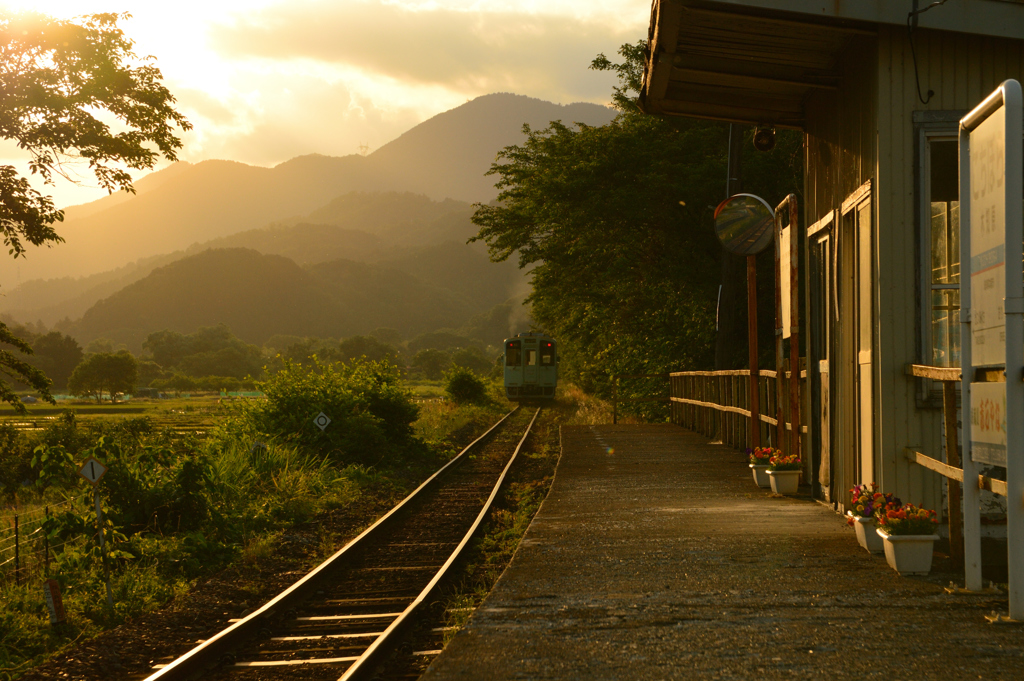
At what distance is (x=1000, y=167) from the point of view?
375 centimetres

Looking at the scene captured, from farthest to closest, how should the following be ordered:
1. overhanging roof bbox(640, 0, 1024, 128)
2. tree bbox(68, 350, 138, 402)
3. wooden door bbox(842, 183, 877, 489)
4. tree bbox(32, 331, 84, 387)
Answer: tree bbox(32, 331, 84, 387) → tree bbox(68, 350, 138, 402) → wooden door bbox(842, 183, 877, 489) → overhanging roof bbox(640, 0, 1024, 128)

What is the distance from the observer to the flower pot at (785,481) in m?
7.89

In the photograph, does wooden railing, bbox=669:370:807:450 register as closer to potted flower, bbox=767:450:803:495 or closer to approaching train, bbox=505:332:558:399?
potted flower, bbox=767:450:803:495

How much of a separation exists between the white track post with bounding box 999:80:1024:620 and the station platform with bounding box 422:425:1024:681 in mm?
710

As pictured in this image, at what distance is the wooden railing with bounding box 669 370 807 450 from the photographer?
9805 mm

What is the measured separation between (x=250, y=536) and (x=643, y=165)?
47.5ft

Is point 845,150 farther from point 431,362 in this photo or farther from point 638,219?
point 431,362

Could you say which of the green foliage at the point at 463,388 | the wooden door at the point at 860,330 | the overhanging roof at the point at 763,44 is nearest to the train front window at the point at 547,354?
the green foliage at the point at 463,388

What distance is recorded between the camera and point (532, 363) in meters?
36.3

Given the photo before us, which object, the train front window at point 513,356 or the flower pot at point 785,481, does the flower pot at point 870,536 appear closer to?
the flower pot at point 785,481

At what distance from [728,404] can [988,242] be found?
8.91m

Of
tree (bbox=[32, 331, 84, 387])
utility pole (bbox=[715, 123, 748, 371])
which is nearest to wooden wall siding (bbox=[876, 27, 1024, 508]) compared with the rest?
utility pole (bbox=[715, 123, 748, 371])

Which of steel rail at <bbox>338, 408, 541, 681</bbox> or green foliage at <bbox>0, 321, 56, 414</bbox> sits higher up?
green foliage at <bbox>0, 321, 56, 414</bbox>

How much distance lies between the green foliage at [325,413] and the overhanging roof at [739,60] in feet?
28.4
